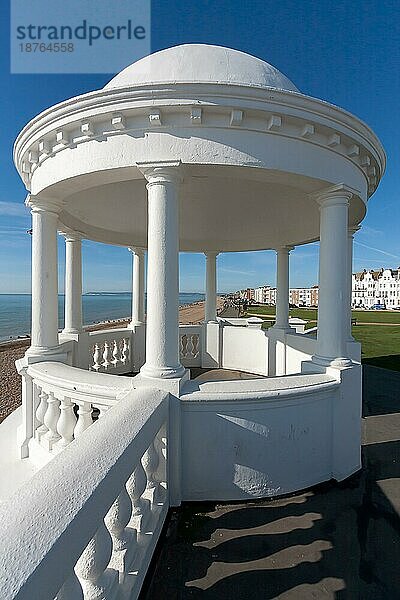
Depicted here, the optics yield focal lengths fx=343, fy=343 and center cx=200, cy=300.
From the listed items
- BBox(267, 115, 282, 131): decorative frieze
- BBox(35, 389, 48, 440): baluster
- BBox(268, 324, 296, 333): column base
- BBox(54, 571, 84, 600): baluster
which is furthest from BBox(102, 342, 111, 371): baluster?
BBox(54, 571, 84, 600): baluster

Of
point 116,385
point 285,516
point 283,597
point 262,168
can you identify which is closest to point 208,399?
point 116,385

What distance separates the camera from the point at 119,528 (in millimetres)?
2400

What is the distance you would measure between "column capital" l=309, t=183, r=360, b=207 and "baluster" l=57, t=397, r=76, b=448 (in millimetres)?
4406

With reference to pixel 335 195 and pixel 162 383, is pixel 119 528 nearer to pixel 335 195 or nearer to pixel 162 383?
pixel 162 383

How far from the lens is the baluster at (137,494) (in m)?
2.82

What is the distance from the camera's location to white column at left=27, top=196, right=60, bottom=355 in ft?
17.3

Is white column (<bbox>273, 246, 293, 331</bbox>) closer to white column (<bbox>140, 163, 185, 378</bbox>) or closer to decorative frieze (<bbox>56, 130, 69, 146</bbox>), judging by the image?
white column (<bbox>140, 163, 185, 378</bbox>)

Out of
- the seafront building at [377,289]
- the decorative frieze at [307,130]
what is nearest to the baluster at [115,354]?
the decorative frieze at [307,130]

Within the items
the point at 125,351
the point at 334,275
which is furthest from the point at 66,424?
the point at 125,351

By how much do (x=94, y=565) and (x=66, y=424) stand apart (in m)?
2.55

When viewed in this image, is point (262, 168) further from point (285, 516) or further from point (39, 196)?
point (285, 516)

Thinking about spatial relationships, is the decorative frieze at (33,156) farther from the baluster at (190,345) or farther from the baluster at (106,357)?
the baluster at (190,345)

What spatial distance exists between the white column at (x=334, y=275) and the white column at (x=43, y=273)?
162 inches

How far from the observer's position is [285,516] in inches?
153
